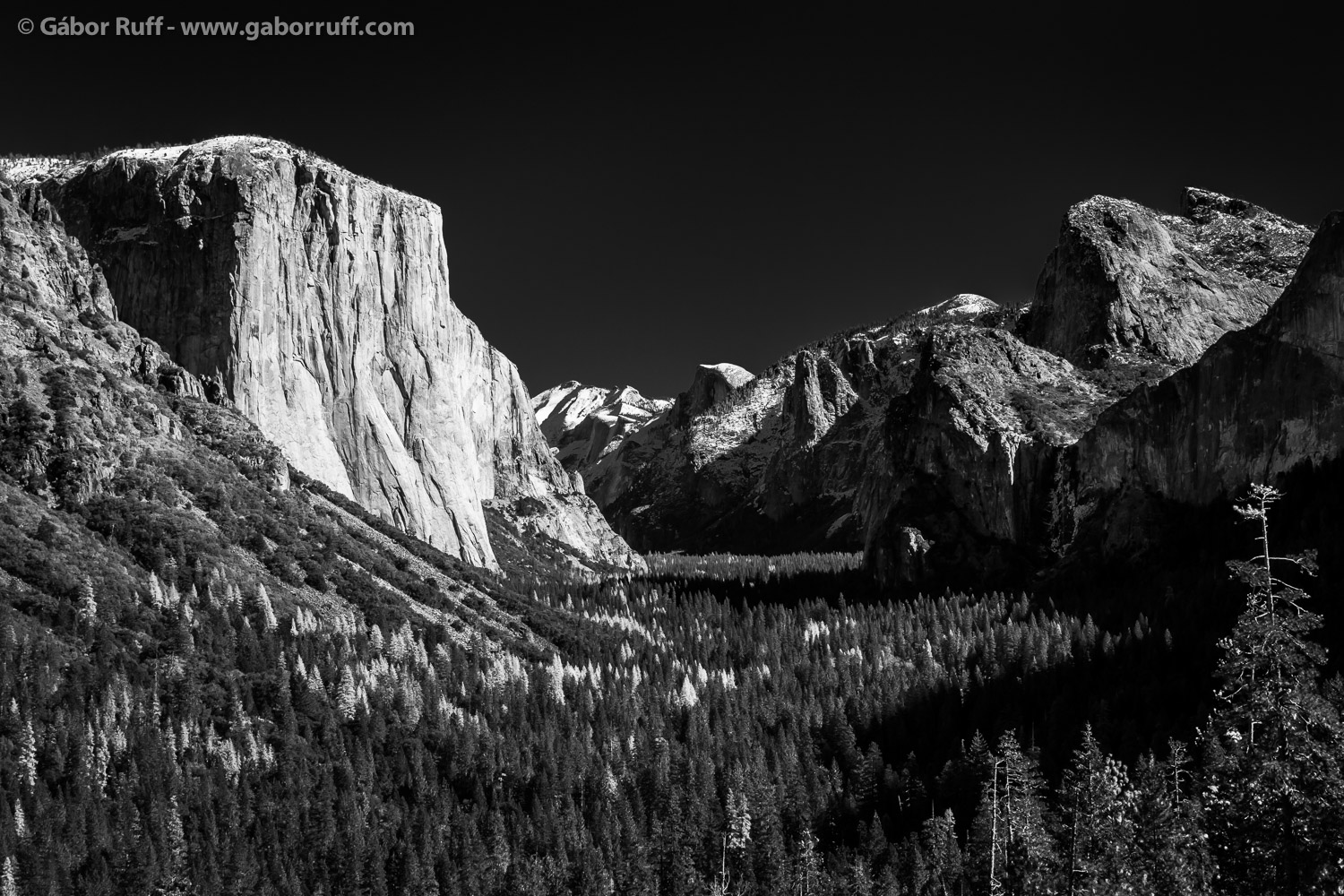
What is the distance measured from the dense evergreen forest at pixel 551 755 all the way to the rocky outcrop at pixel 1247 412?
44.0 metres

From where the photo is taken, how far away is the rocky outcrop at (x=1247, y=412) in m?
170

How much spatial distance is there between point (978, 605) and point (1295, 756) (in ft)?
A: 518

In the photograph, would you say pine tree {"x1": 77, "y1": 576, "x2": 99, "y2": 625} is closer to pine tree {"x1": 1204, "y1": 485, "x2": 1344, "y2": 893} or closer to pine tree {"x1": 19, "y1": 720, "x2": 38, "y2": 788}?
pine tree {"x1": 19, "y1": 720, "x2": 38, "y2": 788}

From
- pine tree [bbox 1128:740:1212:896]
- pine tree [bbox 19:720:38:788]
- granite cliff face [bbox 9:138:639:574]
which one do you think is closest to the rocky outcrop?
granite cliff face [bbox 9:138:639:574]

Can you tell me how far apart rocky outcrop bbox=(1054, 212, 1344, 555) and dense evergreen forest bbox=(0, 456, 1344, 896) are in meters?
44.0

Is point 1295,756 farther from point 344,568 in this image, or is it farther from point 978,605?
point 978,605

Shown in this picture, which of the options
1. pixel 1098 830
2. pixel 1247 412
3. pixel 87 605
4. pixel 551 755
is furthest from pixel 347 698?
pixel 1247 412

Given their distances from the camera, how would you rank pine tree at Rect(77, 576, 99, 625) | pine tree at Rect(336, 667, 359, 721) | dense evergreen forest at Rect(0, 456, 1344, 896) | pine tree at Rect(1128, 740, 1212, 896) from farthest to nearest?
pine tree at Rect(336, 667, 359, 721) < pine tree at Rect(77, 576, 99, 625) < dense evergreen forest at Rect(0, 456, 1344, 896) < pine tree at Rect(1128, 740, 1212, 896)

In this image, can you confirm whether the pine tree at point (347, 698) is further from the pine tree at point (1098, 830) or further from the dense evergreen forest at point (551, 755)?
the pine tree at point (1098, 830)

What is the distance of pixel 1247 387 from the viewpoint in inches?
7175

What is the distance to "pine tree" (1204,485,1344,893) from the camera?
998 inches

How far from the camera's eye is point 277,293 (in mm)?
177000

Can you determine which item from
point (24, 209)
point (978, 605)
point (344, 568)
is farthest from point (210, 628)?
point (978, 605)

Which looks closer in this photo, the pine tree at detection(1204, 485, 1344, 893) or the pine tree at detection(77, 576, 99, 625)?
the pine tree at detection(1204, 485, 1344, 893)
